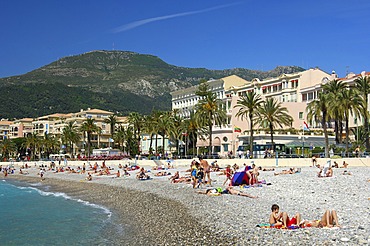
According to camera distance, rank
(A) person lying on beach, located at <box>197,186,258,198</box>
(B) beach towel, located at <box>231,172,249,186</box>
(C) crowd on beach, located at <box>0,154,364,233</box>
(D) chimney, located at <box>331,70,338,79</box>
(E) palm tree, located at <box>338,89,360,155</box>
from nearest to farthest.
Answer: (C) crowd on beach, located at <box>0,154,364,233</box> < (A) person lying on beach, located at <box>197,186,258,198</box> < (B) beach towel, located at <box>231,172,249,186</box> < (E) palm tree, located at <box>338,89,360,155</box> < (D) chimney, located at <box>331,70,338,79</box>

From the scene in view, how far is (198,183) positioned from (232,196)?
5.01 m

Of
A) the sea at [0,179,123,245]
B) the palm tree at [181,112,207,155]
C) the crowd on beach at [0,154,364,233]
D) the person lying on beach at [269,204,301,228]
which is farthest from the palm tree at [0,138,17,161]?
the person lying on beach at [269,204,301,228]

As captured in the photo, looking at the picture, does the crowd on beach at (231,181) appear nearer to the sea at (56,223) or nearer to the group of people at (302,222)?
the group of people at (302,222)

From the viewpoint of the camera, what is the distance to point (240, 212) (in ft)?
51.6

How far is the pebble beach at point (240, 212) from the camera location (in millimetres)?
11188

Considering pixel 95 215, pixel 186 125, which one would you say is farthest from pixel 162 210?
pixel 186 125

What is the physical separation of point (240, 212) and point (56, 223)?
8.44 metres

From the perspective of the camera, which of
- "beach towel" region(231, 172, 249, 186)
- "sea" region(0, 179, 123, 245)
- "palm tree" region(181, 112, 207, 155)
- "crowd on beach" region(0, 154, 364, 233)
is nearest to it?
"crowd on beach" region(0, 154, 364, 233)

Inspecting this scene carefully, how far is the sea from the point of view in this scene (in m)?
15.1

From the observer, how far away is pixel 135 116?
259ft

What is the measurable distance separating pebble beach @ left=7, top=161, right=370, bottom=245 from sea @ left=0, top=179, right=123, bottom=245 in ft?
2.17

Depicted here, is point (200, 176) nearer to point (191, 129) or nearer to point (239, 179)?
point (239, 179)

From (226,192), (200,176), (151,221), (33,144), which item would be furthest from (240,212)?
(33,144)

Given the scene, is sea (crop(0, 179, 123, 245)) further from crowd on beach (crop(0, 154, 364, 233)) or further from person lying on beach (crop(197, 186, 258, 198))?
A: crowd on beach (crop(0, 154, 364, 233))
